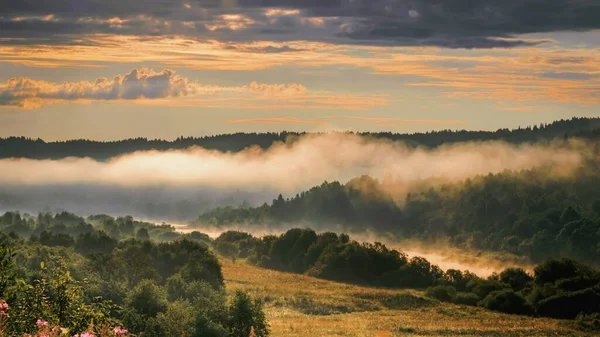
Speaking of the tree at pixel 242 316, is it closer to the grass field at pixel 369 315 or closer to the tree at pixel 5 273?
the grass field at pixel 369 315

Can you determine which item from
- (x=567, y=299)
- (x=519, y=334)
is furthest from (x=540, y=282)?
(x=519, y=334)

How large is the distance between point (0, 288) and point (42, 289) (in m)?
2.08

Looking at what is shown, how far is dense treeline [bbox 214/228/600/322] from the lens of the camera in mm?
123500

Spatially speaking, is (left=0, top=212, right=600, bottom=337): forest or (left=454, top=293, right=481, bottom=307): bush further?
(left=454, top=293, right=481, bottom=307): bush

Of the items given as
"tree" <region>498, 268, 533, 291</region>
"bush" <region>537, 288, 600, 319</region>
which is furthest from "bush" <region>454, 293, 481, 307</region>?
"tree" <region>498, 268, 533, 291</region>

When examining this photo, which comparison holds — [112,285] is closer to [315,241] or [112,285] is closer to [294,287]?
[294,287]

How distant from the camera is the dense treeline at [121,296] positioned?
34000mm

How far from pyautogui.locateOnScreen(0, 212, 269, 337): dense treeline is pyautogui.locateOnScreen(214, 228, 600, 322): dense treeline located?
42843 millimetres

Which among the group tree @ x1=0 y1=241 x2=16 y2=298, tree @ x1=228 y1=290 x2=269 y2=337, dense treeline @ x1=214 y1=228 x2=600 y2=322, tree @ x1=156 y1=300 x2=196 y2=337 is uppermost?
tree @ x1=0 y1=241 x2=16 y2=298

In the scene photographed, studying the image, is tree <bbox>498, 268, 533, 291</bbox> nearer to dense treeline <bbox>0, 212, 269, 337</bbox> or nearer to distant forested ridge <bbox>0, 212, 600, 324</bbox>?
distant forested ridge <bbox>0, 212, 600, 324</bbox>

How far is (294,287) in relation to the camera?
14025 cm

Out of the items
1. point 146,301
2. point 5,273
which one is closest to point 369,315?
point 146,301

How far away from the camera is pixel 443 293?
137625 mm

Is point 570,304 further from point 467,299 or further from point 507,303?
point 467,299
